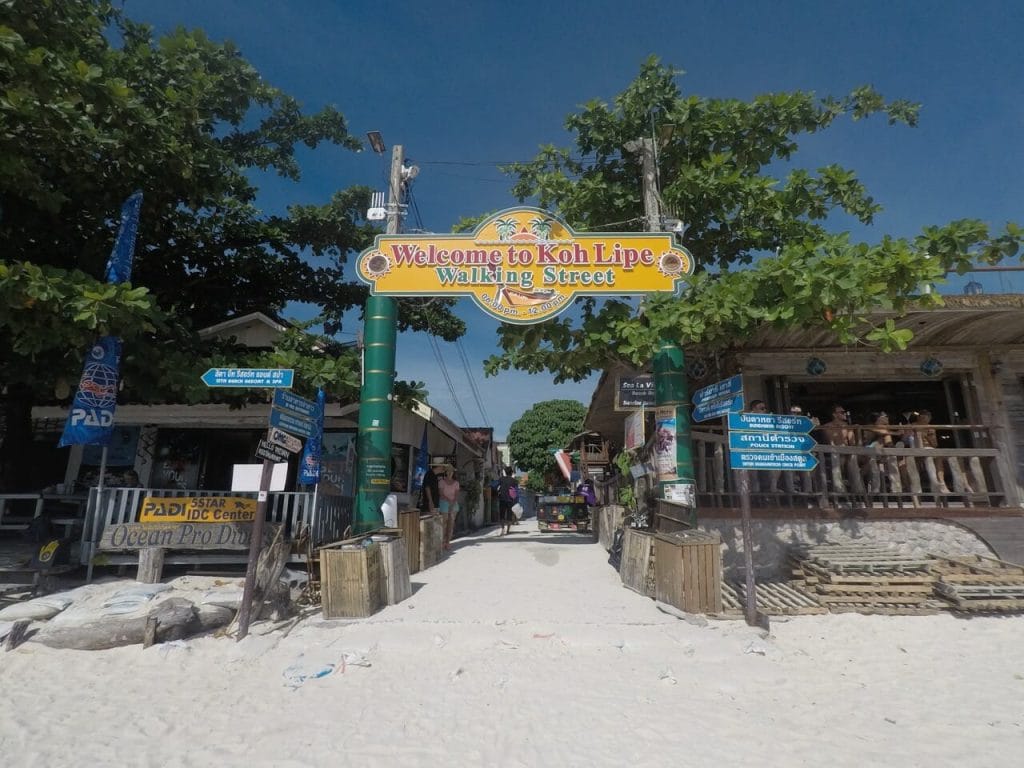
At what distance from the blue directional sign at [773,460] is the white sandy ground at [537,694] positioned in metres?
1.75

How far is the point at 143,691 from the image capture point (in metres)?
4.41

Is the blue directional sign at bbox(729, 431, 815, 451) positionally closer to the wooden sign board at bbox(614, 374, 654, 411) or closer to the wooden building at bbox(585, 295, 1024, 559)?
the wooden building at bbox(585, 295, 1024, 559)

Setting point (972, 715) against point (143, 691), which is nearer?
point (972, 715)

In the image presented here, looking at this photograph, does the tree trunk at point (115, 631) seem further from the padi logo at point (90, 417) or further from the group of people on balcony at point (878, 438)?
the group of people on balcony at point (878, 438)

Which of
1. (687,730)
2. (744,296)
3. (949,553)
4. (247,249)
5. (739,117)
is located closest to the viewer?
(687,730)

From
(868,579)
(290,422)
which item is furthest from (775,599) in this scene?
(290,422)

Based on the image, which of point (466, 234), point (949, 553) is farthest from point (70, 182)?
point (949, 553)

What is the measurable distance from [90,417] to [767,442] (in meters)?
9.08

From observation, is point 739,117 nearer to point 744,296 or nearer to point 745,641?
point 744,296

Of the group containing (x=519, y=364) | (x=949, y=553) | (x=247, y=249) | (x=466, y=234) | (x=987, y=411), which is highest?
(x=247, y=249)

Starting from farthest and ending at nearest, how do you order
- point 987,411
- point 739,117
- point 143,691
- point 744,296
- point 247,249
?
point 247,249 → point 987,411 → point 739,117 → point 744,296 → point 143,691

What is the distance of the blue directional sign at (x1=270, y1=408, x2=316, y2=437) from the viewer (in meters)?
5.95

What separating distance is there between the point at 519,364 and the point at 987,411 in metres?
8.62

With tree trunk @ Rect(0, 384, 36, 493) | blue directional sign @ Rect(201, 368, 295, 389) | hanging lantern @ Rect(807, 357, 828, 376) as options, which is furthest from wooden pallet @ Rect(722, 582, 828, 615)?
tree trunk @ Rect(0, 384, 36, 493)
